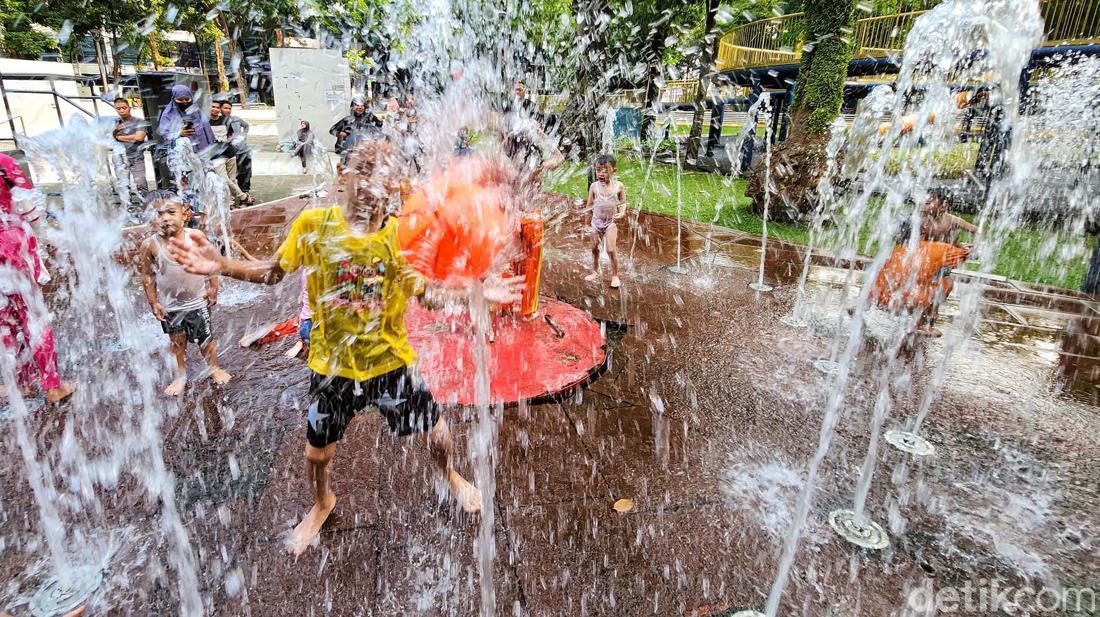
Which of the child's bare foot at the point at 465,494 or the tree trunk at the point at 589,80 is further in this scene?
the tree trunk at the point at 589,80

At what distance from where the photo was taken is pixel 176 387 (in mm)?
3980

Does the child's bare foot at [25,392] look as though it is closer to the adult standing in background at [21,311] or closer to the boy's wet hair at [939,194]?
the adult standing in background at [21,311]

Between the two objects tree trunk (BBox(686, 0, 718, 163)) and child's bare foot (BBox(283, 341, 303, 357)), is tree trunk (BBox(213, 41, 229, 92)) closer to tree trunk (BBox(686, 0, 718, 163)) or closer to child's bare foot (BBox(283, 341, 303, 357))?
tree trunk (BBox(686, 0, 718, 163))

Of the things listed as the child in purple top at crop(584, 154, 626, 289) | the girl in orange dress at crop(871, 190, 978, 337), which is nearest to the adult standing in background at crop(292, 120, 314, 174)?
the child in purple top at crop(584, 154, 626, 289)

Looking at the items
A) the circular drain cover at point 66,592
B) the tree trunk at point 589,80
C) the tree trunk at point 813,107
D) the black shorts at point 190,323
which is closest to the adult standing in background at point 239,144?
the black shorts at point 190,323

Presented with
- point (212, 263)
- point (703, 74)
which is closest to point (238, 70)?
point (703, 74)

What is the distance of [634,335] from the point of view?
5207 mm

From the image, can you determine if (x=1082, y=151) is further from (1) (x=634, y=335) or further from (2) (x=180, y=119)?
(2) (x=180, y=119)

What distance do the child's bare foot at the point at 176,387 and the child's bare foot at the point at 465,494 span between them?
7.44ft

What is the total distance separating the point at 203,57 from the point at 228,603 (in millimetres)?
46503

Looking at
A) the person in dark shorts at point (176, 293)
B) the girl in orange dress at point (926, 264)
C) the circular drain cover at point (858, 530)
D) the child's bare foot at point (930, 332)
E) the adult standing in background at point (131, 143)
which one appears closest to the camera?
the circular drain cover at point (858, 530)

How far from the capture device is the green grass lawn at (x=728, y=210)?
27.3 ft

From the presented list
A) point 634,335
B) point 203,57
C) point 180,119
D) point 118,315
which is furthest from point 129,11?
point 634,335

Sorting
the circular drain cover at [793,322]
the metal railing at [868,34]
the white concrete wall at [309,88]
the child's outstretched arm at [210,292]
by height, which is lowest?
the circular drain cover at [793,322]
